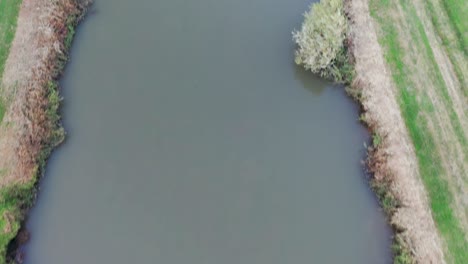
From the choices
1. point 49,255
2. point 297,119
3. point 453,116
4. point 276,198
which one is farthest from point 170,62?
point 453,116

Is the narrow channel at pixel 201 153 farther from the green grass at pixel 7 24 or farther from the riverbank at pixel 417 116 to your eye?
the green grass at pixel 7 24

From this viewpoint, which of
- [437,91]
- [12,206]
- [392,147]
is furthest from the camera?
[437,91]

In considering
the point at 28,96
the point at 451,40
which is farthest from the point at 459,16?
the point at 28,96

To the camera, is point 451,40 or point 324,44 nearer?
point 324,44

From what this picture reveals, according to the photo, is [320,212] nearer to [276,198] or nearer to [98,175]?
[276,198]

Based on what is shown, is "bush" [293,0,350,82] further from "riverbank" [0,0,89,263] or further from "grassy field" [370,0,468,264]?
"riverbank" [0,0,89,263]

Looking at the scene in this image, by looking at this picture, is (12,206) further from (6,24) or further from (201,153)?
(6,24)
